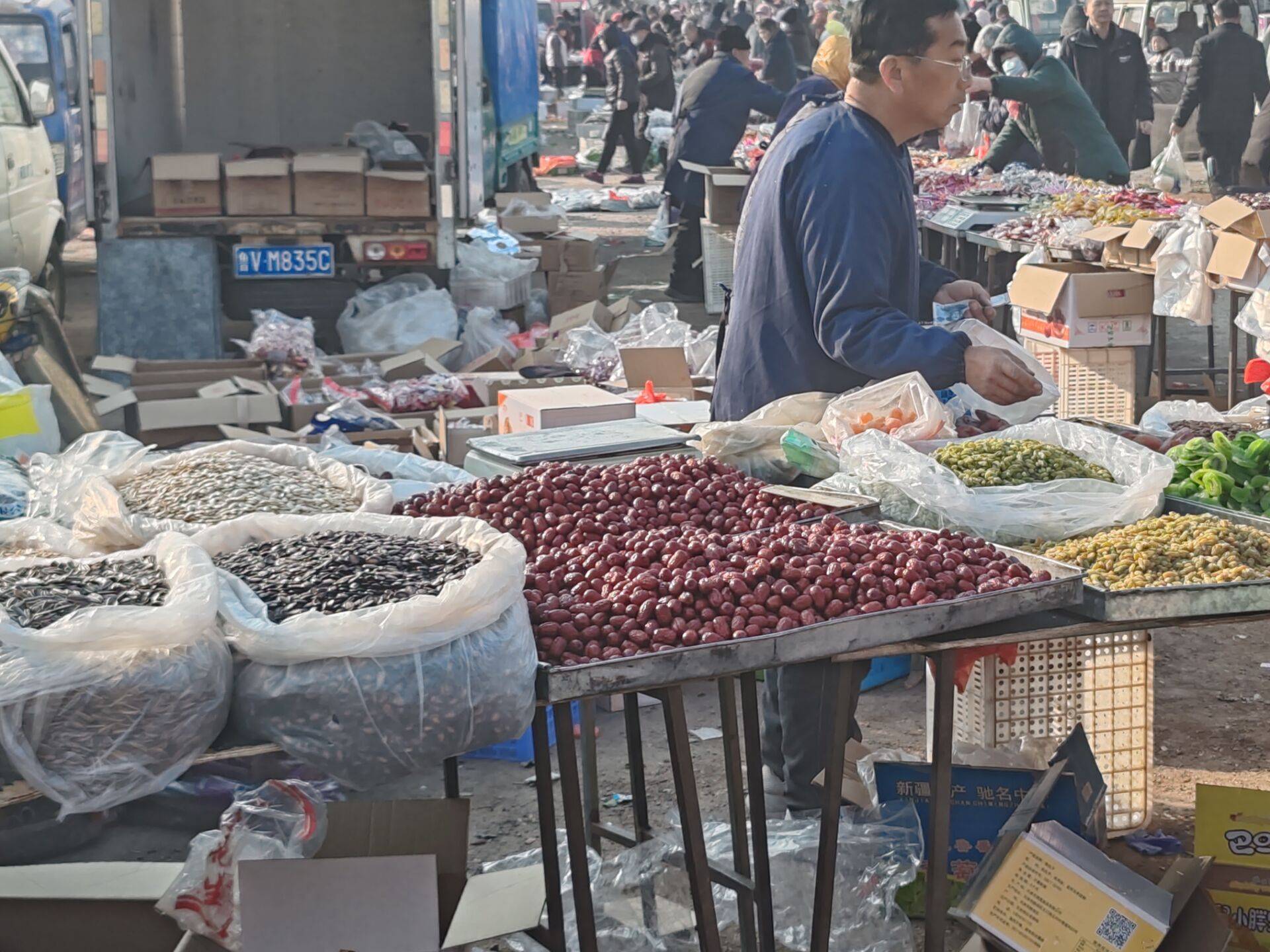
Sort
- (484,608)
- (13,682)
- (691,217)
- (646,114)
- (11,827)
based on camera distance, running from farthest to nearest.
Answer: (646,114) < (691,217) < (11,827) < (484,608) < (13,682)

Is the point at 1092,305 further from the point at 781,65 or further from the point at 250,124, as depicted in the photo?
the point at 781,65

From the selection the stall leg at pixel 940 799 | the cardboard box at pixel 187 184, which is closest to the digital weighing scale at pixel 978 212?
the cardboard box at pixel 187 184

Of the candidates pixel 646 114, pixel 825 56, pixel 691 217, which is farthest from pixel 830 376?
pixel 646 114

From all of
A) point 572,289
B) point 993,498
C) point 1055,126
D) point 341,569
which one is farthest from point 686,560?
point 1055,126

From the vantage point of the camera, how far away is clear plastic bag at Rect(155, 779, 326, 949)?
2.87 m

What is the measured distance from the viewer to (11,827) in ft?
13.1

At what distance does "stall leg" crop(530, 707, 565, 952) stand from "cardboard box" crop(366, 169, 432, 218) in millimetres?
6671

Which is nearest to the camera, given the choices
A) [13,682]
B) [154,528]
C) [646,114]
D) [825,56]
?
[13,682]

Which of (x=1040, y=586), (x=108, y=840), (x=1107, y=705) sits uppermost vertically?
(x=1040, y=586)

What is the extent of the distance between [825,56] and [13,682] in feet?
21.6

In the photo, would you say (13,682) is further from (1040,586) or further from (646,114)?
(646,114)

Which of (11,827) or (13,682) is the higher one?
(13,682)

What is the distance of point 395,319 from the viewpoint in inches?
372

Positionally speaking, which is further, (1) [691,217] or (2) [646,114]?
(2) [646,114]
